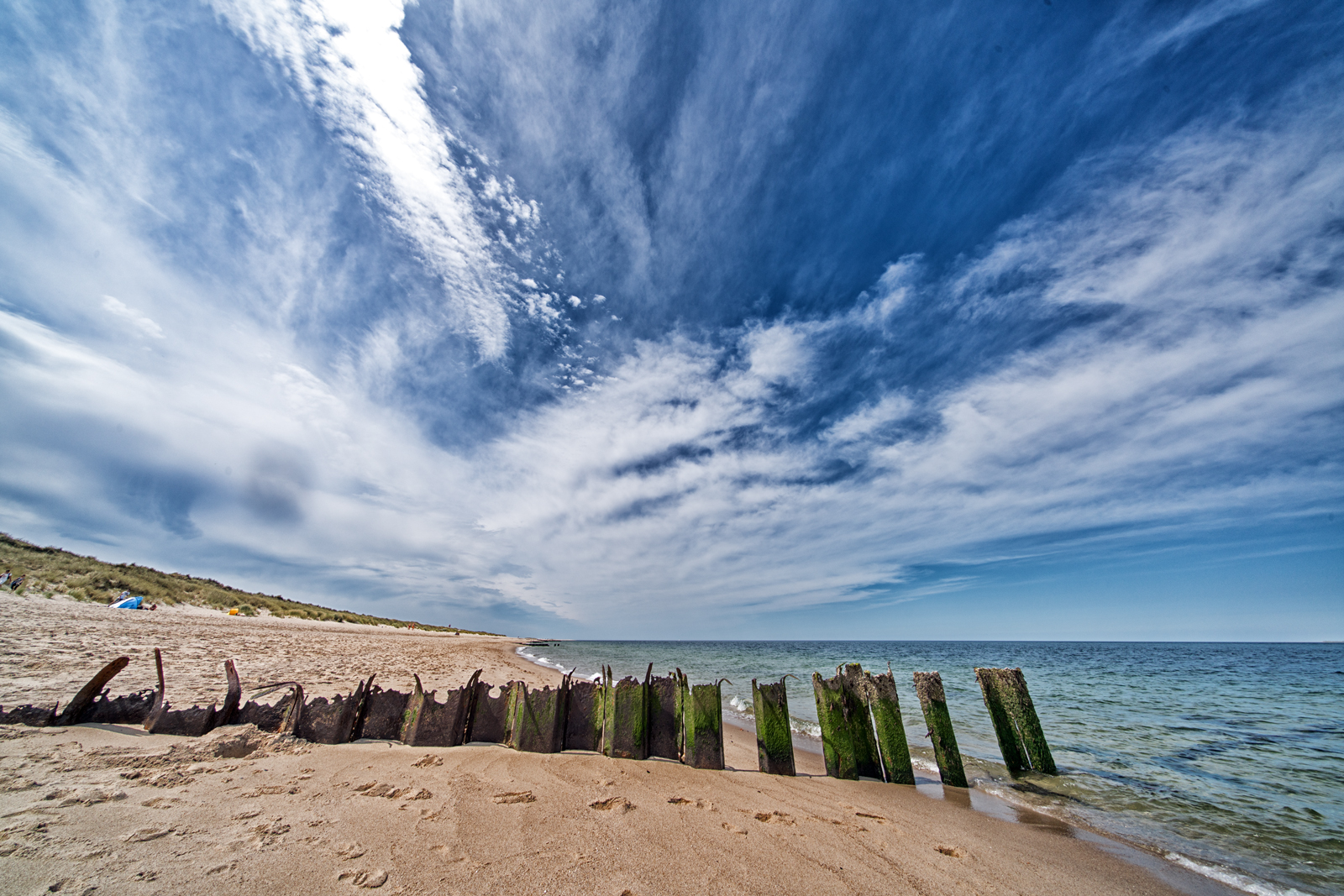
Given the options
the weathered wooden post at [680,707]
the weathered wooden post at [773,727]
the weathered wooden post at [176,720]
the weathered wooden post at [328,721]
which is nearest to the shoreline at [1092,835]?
the weathered wooden post at [773,727]

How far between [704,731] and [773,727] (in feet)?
3.82

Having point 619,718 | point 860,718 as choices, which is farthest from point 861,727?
point 619,718

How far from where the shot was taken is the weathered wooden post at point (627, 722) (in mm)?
7332

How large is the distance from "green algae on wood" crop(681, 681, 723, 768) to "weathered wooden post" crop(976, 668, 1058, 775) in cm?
506

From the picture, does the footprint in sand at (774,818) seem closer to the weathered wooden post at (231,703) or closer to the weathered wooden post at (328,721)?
the weathered wooden post at (328,721)

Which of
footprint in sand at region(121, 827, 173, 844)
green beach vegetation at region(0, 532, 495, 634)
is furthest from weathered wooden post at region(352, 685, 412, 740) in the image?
green beach vegetation at region(0, 532, 495, 634)

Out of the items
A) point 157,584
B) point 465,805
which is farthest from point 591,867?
point 157,584

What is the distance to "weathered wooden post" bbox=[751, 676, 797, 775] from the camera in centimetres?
757

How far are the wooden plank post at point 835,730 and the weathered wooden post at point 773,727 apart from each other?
0.57m

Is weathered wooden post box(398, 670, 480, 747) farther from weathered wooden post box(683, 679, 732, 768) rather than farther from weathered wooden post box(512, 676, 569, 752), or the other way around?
weathered wooden post box(683, 679, 732, 768)

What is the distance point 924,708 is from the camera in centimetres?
799

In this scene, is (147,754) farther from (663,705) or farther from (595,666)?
(595,666)

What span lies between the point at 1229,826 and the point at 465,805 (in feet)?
34.5

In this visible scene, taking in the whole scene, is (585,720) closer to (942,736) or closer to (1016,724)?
(942,736)
